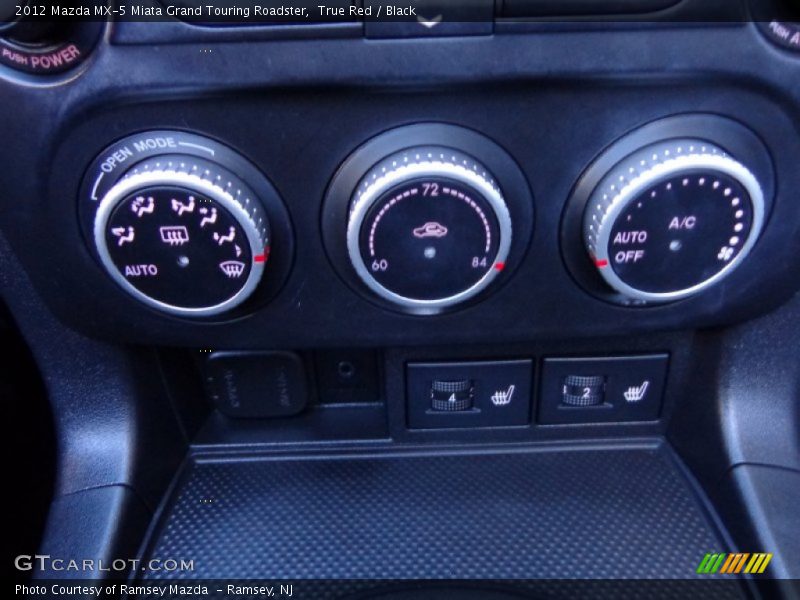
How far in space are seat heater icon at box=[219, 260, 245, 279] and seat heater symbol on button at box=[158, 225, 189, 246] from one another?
0.03m

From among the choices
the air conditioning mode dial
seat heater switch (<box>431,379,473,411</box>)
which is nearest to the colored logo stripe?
Result: seat heater switch (<box>431,379,473,411</box>)

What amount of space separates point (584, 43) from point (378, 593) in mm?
480

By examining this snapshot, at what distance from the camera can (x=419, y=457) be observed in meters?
0.77

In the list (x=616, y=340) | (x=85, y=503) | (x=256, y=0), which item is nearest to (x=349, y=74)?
(x=256, y=0)

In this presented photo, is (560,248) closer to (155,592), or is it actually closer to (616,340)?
(616,340)

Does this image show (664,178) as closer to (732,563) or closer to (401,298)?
(401,298)

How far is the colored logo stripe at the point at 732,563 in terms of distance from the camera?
66 centimetres

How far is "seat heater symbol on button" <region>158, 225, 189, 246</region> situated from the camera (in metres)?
0.56

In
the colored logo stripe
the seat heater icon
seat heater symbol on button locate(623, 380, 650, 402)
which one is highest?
the seat heater icon

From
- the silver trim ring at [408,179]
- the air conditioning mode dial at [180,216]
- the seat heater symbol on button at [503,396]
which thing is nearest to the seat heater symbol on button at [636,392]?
the seat heater symbol on button at [503,396]

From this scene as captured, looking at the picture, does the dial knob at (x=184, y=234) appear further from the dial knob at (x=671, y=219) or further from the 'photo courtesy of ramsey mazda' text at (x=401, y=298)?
the dial knob at (x=671, y=219)

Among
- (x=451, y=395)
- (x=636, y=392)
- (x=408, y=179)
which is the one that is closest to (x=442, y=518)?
(x=451, y=395)

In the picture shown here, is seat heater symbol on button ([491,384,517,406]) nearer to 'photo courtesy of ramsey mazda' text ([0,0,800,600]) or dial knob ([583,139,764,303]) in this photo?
'photo courtesy of ramsey mazda' text ([0,0,800,600])

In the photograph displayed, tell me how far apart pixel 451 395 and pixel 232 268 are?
0.26m
